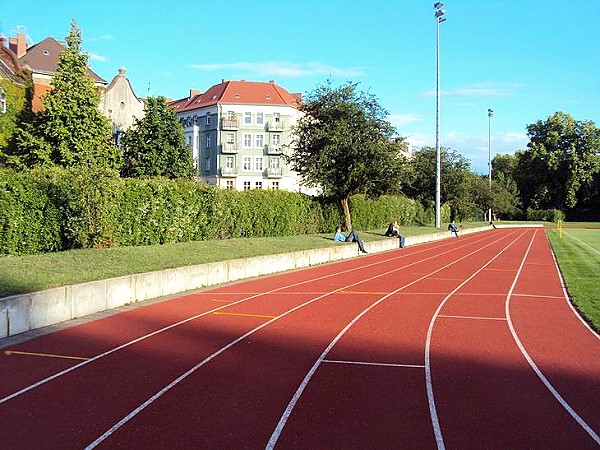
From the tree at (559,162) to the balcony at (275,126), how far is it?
43.7 m

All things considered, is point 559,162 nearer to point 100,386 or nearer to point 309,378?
point 309,378

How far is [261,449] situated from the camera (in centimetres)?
454

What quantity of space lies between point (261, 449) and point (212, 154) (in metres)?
76.2

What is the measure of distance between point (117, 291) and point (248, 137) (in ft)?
226

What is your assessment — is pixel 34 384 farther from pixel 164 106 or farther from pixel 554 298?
pixel 164 106

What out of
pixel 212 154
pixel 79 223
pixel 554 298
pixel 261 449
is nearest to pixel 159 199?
pixel 79 223

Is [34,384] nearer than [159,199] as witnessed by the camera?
Yes

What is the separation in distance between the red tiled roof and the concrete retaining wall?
200ft

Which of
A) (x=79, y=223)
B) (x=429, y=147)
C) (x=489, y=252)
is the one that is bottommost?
(x=489, y=252)

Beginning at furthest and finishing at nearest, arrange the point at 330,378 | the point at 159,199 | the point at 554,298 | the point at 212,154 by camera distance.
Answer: the point at 212,154 → the point at 159,199 → the point at 554,298 → the point at 330,378

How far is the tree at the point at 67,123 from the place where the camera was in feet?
105

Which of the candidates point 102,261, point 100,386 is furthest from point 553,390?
point 102,261

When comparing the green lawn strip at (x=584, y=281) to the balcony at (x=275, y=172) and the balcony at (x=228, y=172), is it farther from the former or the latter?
the balcony at (x=228, y=172)

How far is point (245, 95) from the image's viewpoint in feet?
259
